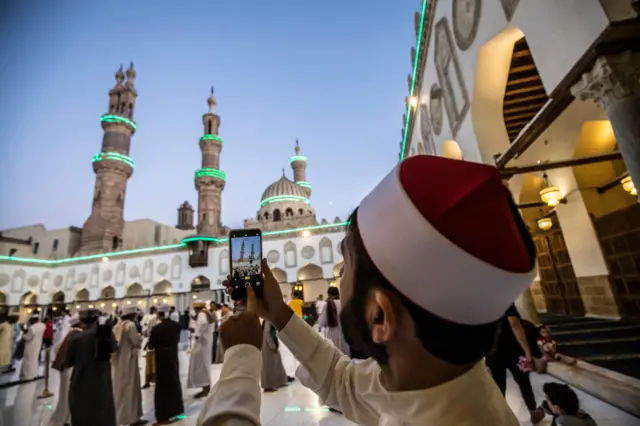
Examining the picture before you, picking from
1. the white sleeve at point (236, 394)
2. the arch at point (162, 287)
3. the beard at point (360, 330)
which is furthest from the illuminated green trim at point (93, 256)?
the beard at point (360, 330)

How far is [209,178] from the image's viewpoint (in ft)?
98.7

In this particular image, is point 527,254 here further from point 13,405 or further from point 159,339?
point 13,405

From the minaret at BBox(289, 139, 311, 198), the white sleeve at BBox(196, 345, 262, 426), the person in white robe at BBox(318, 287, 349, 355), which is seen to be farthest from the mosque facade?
the white sleeve at BBox(196, 345, 262, 426)

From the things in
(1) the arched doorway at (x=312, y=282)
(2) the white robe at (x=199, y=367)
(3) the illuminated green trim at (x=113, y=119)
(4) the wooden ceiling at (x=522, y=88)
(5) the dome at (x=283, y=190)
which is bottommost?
(2) the white robe at (x=199, y=367)

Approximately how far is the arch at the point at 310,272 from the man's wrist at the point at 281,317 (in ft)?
71.8

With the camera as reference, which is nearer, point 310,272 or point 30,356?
point 30,356

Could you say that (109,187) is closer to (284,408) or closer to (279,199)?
(279,199)

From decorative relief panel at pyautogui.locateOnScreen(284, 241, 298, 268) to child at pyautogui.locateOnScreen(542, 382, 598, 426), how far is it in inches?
812

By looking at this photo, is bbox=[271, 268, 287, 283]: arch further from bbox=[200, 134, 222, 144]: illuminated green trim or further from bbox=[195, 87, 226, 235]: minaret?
bbox=[200, 134, 222, 144]: illuminated green trim

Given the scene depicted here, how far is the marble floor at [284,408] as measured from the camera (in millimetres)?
3316

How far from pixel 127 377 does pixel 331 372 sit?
198 inches

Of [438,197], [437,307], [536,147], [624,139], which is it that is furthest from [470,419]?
[536,147]

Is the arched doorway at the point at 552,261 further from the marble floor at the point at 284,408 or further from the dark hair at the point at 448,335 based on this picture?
the dark hair at the point at 448,335

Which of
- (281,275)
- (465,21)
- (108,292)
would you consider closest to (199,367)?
(465,21)
